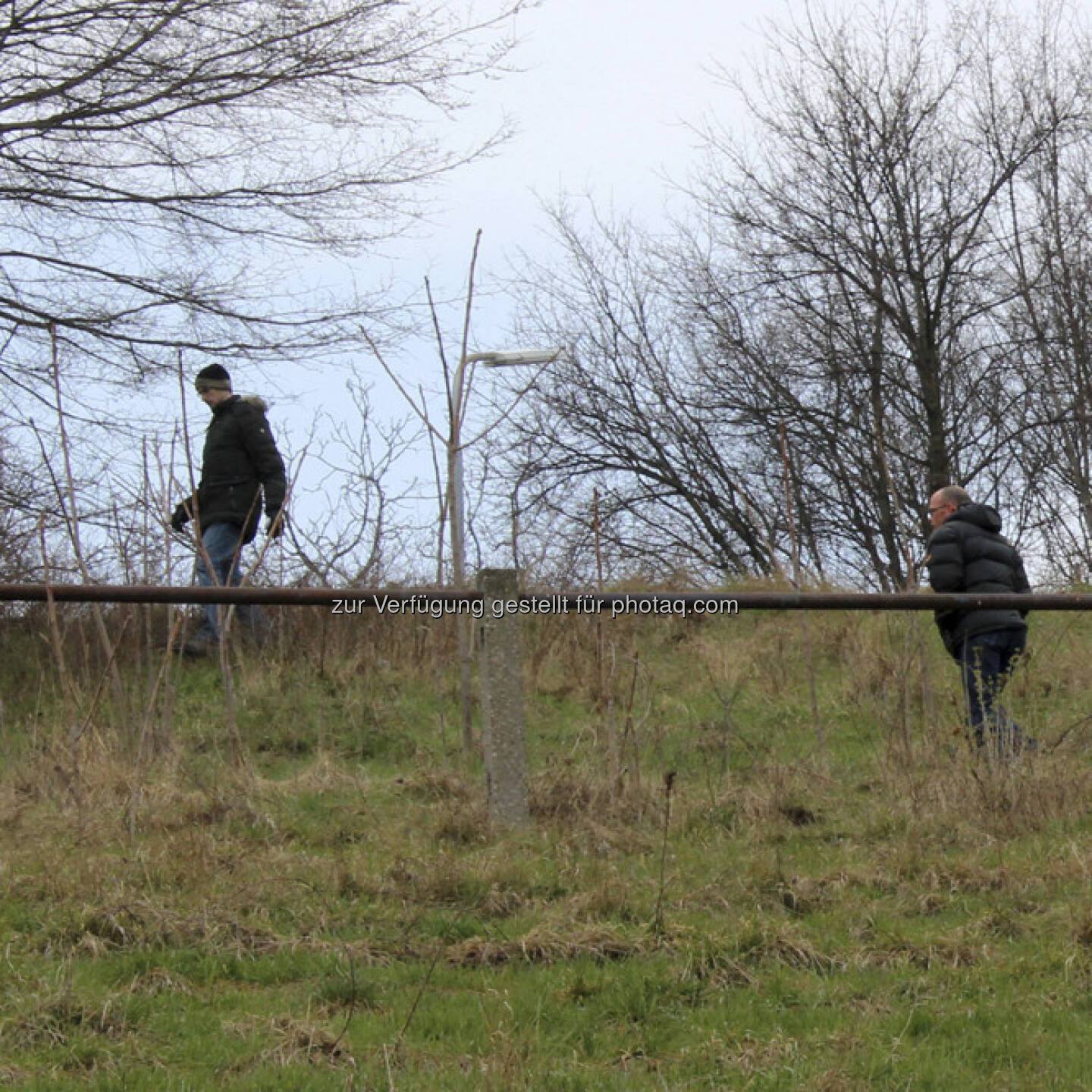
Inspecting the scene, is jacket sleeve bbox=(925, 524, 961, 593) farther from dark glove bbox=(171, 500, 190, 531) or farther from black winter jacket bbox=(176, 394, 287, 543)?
dark glove bbox=(171, 500, 190, 531)

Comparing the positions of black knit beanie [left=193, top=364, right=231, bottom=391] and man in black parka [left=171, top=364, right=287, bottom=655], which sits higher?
black knit beanie [left=193, top=364, right=231, bottom=391]

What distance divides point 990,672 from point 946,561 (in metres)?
0.57

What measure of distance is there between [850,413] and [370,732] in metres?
12.6

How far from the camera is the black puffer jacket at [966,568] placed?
688cm

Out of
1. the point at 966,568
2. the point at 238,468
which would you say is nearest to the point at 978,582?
the point at 966,568

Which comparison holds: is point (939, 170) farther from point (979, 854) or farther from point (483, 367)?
point (979, 854)

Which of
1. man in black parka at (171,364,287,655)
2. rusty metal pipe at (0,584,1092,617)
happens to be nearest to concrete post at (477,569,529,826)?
rusty metal pipe at (0,584,1092,617)

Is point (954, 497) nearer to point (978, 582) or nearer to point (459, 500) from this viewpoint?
point (978, 582)

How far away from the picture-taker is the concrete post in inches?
209

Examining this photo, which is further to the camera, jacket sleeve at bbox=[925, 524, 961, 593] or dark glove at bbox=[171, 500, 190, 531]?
dark glove at bbox=[171, 500, 190, 531]

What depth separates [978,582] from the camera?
6926 mm

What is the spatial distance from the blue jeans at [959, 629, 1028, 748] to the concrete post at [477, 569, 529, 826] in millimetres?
1974

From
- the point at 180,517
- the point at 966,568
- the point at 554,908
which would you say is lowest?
the point at 554,908

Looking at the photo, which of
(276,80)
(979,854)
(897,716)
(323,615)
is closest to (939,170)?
(276,80)
